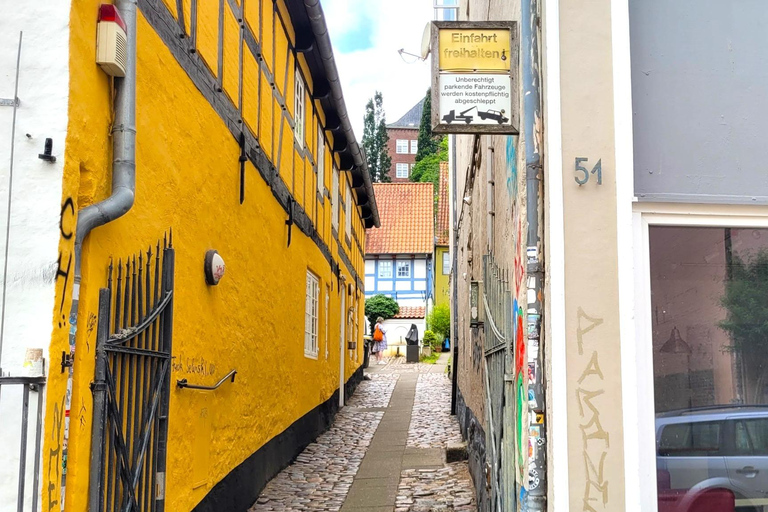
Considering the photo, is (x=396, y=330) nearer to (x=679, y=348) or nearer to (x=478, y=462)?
(x=478, y=462)

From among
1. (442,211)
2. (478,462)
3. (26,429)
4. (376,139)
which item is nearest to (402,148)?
(376,139)

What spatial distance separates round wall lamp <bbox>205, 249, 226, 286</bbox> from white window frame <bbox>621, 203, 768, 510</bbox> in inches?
123

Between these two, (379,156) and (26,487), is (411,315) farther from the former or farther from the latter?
(379,156)

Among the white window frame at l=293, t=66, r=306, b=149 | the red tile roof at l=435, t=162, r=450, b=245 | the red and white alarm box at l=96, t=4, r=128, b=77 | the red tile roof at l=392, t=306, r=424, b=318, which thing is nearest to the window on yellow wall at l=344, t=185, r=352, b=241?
the white window frame at l=293, t=66, r=306, b=149

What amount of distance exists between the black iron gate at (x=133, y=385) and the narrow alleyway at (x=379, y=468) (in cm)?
294

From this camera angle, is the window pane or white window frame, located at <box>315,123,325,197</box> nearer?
the window pane

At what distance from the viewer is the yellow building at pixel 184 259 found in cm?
357

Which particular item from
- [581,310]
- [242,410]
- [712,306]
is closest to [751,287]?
[712,306]

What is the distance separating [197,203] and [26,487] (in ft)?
8.77

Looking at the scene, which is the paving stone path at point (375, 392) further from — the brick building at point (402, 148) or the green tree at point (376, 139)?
the brick building at point (402, 148)

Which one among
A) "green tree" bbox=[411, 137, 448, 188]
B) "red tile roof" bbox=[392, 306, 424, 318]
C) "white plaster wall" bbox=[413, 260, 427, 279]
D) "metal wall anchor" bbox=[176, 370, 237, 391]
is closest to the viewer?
"metal wall anchor" bbox=[176, 370, 237, 391]

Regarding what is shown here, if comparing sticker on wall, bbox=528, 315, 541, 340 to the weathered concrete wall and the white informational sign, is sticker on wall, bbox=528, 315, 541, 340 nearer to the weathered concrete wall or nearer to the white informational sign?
the weathered concrete wall

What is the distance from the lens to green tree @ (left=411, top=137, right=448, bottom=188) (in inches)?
2675

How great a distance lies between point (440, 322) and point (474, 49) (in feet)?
93.0
